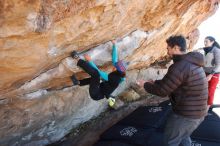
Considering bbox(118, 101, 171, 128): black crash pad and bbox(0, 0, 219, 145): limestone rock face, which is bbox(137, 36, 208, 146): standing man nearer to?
bbox(0, 0, 219, 145): limestone rock face

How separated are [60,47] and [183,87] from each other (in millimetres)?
1731

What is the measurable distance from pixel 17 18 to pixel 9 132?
8.41ft

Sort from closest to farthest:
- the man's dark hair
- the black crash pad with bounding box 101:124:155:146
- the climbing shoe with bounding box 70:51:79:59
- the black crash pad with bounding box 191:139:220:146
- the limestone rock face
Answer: the limestone rock face → the man's dark hair → the climbing shoe with bounding box 70:51:79:59 → the black crash pad with bounding box 191:139:220:146 → the black crash pad with bounding box 101:124:155:146

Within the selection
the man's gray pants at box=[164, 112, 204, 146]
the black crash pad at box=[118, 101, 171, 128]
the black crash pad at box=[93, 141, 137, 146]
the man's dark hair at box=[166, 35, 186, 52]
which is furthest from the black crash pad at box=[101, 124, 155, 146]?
the man's dark hair at box=[166, 35, 186, 52]

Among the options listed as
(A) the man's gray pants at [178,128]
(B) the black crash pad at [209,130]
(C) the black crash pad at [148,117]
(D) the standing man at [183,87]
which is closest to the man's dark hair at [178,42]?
(D) the standing man at [183,87]

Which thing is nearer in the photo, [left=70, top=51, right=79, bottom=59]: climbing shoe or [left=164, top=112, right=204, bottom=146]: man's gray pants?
[left=164, top=112, right=204, bottom=146]: man's gray pants

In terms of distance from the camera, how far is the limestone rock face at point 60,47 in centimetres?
377

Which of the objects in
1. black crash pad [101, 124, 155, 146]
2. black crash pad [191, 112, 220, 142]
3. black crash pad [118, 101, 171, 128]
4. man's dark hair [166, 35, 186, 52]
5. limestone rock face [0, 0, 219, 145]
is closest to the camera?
limestone rock face [0, 0, 219, 145]

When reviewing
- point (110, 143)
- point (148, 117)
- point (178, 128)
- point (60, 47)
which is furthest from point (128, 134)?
point (60, 47)

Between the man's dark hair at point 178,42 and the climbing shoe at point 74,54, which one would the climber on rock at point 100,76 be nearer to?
the climbing shoe at point 74,54

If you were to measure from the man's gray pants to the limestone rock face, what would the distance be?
Result: 1.67 metres

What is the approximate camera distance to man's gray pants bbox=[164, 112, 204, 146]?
4.25 meters

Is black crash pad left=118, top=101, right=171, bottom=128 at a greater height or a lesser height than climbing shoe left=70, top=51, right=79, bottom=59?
lesser

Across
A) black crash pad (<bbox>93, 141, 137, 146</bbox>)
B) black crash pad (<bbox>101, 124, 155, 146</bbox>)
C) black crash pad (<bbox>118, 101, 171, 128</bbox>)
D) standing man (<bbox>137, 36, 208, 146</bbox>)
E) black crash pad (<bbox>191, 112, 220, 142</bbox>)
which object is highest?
standing man (<bbox>137, 36, 208, 146</bbox>)
